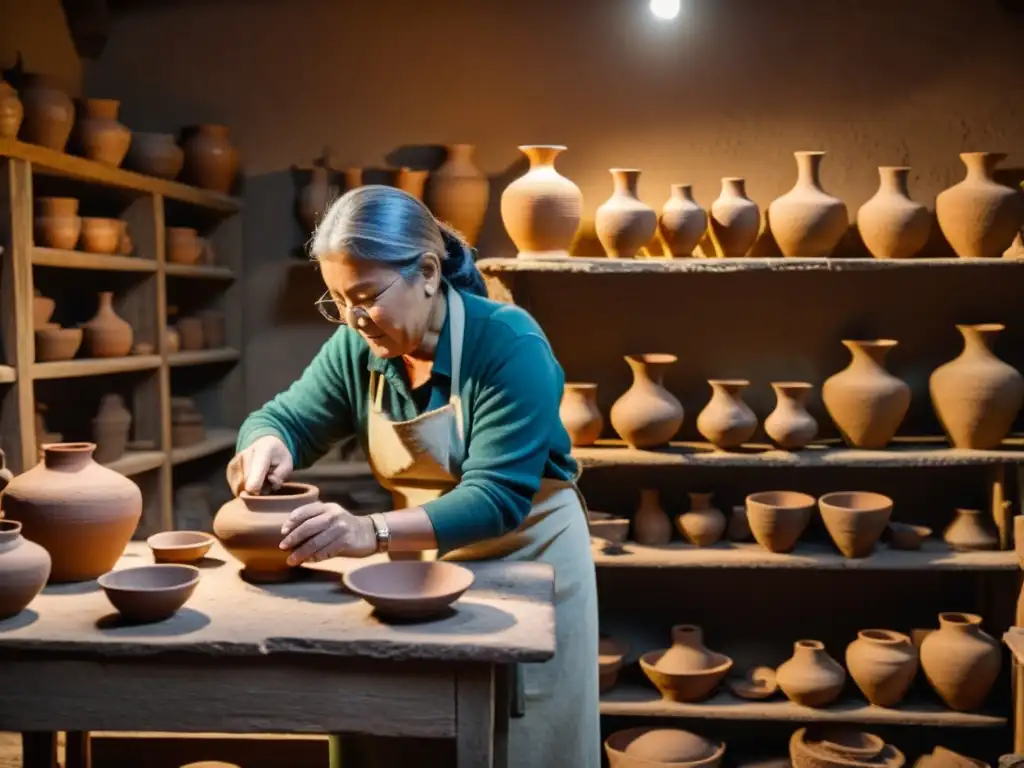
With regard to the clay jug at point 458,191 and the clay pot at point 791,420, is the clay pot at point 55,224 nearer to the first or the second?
the clay jug at point 458,191

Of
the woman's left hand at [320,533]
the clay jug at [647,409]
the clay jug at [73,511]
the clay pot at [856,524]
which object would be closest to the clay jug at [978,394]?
the clay pot at [856,524]

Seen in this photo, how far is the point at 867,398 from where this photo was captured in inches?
170

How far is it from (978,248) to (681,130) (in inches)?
49.2

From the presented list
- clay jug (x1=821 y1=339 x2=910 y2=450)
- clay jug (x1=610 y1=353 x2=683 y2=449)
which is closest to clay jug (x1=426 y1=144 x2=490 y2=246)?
clay jug (x1=610 y1=353 x2=683 y2=449)

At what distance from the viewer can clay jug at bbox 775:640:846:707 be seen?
167 inches

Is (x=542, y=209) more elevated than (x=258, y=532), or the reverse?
(x=542, y=209)

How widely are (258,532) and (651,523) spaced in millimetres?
2516

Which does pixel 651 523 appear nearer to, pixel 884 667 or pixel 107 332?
pixel 884 667

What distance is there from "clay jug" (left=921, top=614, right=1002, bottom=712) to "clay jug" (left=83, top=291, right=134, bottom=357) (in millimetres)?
3148

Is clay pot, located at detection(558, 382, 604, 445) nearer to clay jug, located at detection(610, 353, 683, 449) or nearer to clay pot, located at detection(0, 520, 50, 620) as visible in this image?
clay jug, located at detection(610, 353, 683, 449)

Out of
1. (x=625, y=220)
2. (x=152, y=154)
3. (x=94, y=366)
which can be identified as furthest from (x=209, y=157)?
(x=625, y=220)

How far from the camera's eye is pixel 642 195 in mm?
4785

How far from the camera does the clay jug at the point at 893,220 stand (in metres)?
4.32

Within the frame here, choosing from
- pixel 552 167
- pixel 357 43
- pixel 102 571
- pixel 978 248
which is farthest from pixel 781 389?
pixel 102 571
